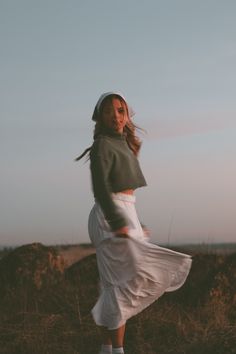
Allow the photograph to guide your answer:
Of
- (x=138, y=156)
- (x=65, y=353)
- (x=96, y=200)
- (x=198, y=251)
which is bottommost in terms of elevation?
(x=65, y=353)

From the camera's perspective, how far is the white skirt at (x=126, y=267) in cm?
502

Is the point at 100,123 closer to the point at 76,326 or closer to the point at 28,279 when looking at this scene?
the point at 76,326

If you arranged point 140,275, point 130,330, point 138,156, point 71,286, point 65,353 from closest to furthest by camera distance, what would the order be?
point 140,275, point 138,156, point 65,353, point 130,330, point 71,286

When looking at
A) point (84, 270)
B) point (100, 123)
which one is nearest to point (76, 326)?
point (84, 270)

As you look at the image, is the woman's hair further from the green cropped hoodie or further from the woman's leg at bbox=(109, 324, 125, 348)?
the woman's leg at bbox=(109, 324, 125, 348)

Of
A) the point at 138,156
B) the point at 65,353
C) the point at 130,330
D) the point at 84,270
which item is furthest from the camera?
the point at 84,270

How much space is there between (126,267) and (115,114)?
47.3 inches

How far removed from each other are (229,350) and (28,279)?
411cm

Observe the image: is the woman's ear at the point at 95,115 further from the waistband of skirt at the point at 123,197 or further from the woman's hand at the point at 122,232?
the woman's hand at the point at 122,232

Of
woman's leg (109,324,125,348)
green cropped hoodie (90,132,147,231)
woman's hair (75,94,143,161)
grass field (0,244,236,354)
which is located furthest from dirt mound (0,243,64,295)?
green cropped hoodie (90,132,147,231)

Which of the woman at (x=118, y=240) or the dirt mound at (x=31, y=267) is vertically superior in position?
the woman at (x=118, y=240)

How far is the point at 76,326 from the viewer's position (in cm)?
686

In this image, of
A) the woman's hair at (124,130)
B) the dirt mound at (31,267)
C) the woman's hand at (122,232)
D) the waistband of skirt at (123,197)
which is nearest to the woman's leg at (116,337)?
the woman's hand at (122,232)

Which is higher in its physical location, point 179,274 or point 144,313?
point 179,274
